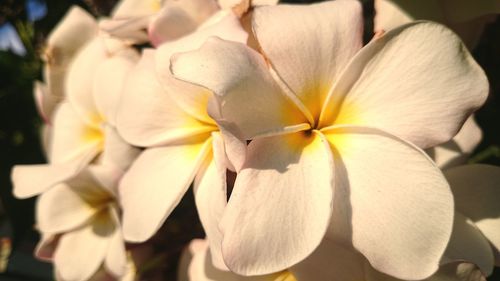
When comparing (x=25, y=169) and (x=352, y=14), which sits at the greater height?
(x=352, y=14)

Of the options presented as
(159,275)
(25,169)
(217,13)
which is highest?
(217,13)

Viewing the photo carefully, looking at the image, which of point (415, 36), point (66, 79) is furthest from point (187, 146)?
point (66, 79)

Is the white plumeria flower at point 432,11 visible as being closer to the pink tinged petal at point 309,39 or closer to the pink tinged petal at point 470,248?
the pink tinged petal at point 309,39

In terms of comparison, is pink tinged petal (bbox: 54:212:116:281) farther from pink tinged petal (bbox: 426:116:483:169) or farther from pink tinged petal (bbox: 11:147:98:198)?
pink tinged petal (bbox: 426:116:483:169)

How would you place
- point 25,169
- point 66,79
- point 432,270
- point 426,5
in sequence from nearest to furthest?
point 432,270 → point 426,5 → point 25,169 → point 66,79

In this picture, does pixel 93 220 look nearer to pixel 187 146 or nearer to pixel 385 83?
pixel 187 146

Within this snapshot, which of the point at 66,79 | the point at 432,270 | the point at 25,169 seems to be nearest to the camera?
the point at 432,270

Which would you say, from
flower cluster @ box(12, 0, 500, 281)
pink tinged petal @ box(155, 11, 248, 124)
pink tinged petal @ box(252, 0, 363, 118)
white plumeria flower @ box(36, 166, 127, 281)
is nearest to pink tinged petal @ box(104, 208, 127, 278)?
white plumeria flower @ box(36, 166, 127, 281)

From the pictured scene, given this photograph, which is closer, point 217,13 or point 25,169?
point 217,13
